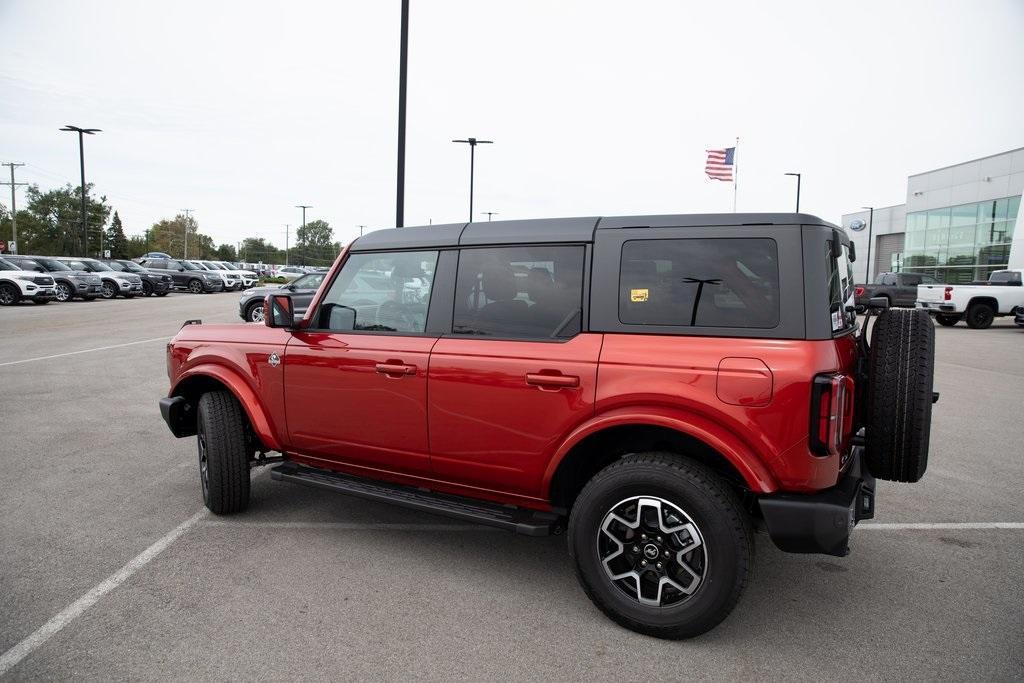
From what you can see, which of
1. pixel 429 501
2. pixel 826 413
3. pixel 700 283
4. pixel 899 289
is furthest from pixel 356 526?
pixel 899 289

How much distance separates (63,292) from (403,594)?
28.2 metres

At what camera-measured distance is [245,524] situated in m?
4.09

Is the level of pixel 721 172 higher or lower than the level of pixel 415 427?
higher

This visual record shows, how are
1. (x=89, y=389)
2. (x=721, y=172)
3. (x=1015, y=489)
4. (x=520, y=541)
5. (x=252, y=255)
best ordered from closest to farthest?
1. (x=520, y=541)
2. (x=1015, y=489)
3. (x=89, y=389)
4. (x=721, y=172)
5. (x=252, y=255)

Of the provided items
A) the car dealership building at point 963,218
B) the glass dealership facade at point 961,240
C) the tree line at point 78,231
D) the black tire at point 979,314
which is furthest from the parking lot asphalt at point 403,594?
the tree line at point 78,231

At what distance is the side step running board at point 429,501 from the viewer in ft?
10.4

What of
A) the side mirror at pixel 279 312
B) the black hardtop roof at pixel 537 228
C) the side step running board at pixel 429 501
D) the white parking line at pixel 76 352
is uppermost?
the black hardtop roof at pixel 537 228

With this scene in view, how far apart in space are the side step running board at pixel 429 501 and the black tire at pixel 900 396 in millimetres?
1534

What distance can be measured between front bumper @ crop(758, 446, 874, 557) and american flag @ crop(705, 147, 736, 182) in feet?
87.3

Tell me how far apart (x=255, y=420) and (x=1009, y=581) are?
4.23 metres

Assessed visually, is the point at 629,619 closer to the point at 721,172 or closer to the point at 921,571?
the point at 921,571

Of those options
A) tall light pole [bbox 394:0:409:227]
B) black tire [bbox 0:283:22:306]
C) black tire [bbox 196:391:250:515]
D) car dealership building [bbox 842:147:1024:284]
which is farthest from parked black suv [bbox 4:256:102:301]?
car dealership building [bbox 842:147:1024:284]

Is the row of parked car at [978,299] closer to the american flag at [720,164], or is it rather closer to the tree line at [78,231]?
the american flag at [720,164]

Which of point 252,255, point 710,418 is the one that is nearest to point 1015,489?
point 710,418
